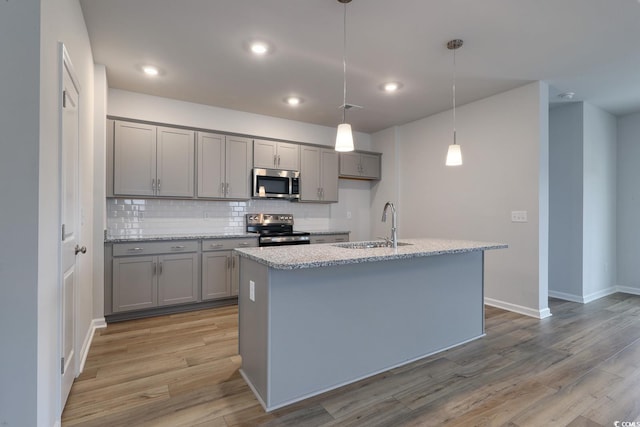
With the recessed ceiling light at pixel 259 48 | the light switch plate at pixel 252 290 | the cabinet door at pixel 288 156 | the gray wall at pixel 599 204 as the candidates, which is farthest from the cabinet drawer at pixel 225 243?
the gray wall at pixel 599 204

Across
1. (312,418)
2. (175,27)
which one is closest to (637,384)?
(312,418)

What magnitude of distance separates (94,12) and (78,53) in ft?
1.21

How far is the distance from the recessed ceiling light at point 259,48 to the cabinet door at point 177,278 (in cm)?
238

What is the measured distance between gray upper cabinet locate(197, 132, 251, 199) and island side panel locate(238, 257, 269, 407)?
2105 mm

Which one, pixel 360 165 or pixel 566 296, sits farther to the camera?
A: pixel 360 165

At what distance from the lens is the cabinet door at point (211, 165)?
4.05 metres

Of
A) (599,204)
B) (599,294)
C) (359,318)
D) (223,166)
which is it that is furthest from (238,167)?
(599,294)

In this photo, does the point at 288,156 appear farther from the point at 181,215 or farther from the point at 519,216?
the point at 519,216

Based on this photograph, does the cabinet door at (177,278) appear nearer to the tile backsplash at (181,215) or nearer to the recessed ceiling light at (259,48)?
the tile backsplash at (181,215)

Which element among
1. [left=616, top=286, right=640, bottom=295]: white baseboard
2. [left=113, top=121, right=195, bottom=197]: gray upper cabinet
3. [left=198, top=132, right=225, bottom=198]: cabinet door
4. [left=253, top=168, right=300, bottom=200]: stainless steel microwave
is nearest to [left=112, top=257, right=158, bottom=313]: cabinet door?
[left=113, top=121, right=195, bottom=197]: gray upper cabinet

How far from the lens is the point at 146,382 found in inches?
87.4

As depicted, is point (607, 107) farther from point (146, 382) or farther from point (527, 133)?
point (146, 382)

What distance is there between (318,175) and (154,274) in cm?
269

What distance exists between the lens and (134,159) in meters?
3.67
